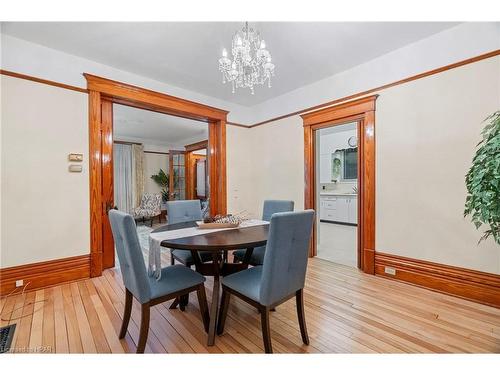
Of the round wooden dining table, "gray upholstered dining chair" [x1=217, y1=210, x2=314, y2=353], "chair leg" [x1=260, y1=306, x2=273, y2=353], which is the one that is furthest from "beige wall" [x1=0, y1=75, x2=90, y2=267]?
"chair leg" [x1=260, y1=306, x2=273, y2=353]

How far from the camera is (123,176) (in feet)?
22.2

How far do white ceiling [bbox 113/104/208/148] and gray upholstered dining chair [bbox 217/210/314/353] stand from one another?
13.0 feet

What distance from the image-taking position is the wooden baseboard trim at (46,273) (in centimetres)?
226

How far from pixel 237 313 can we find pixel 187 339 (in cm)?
50

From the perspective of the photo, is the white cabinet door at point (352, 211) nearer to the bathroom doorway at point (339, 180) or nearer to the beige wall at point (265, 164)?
the bathroom doorway at point (339, 180)

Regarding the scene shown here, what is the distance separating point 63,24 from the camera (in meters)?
2.12

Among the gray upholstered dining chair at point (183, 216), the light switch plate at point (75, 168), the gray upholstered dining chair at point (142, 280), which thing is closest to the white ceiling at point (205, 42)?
the light switch plate at point (75, 168)

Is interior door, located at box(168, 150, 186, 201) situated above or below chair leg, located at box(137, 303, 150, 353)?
above

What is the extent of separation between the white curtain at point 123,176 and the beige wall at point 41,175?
4.38m

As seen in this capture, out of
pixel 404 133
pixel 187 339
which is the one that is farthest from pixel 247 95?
pixel 187 339

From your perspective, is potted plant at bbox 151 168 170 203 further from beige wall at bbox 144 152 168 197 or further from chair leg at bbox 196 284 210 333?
chair leg at bbox 196 284 210 333

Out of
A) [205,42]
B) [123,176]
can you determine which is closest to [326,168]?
[205,42]

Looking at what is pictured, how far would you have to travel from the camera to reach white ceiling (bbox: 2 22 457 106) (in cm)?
215
